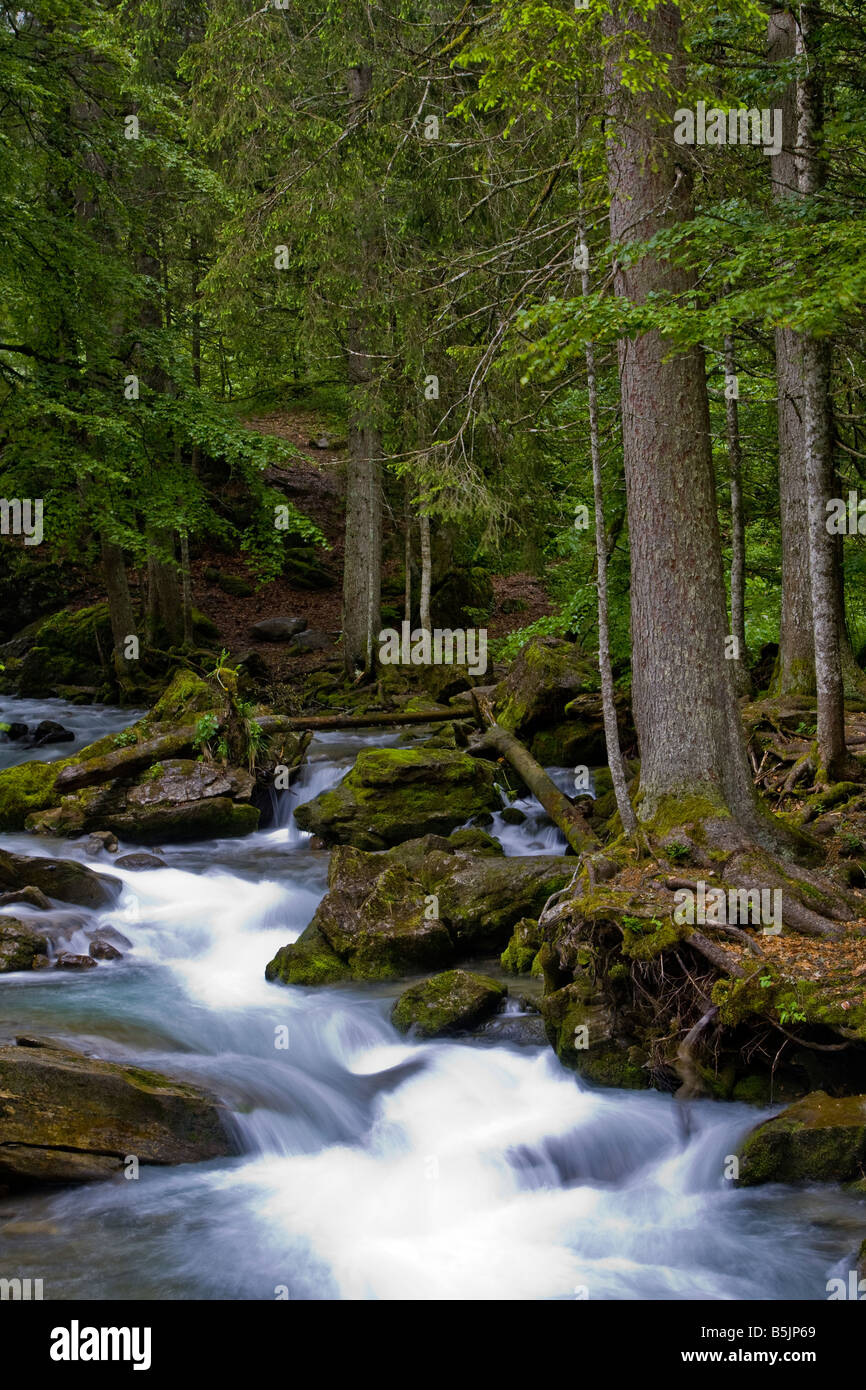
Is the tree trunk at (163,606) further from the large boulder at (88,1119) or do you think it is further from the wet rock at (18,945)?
the large boulder at (88,1119)

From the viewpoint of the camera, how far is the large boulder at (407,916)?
8492 millimetres

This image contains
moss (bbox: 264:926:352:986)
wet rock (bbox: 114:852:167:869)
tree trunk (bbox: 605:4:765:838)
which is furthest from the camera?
wet rock (bbox: 114:852:167:869)

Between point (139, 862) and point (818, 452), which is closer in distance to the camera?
point (818, 452)

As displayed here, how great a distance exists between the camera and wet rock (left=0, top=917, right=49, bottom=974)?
8398 mm

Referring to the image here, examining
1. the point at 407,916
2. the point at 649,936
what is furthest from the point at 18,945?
the point at 649,936

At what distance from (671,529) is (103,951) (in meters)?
6.13

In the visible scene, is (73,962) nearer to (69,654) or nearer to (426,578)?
(426,578)

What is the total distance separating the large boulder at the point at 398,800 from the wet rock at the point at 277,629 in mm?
10612

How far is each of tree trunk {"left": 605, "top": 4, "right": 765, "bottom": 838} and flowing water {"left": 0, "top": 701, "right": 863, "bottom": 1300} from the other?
2260 mm

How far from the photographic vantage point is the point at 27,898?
31.0 ft
